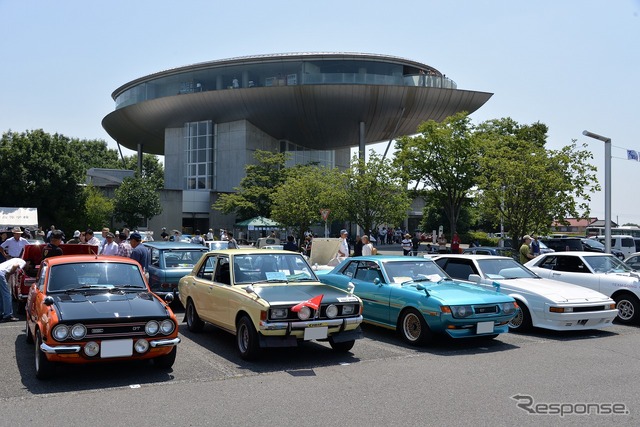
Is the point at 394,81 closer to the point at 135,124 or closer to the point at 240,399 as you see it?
the point at 135,124

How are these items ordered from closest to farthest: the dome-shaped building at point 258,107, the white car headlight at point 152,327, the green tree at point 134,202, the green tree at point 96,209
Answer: the white car headlight at point 152,327, the green tree at point 96,209, the green tree at point 134,202, the dome-shaped building at point 258,107

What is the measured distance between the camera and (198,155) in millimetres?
51750

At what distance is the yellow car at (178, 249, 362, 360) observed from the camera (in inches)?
289

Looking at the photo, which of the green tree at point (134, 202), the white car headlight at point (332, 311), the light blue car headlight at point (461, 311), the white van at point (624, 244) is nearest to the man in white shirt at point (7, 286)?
the white car headlight at point (332, 311)

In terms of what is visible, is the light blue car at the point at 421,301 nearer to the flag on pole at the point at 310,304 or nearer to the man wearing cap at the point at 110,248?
the flag on pole at the point at 310,304

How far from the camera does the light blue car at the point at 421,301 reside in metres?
8.47

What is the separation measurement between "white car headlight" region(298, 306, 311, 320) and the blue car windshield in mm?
2608

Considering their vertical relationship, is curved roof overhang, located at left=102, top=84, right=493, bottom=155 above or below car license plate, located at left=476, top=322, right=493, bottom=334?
above

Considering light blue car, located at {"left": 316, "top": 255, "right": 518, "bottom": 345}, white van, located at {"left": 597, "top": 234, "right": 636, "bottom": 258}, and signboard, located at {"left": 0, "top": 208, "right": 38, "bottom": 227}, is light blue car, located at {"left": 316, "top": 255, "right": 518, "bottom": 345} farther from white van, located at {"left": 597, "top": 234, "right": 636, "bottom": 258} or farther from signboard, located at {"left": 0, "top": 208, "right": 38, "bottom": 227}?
signboard, located at {"left": 0, "top": 208, "right": 38, "bottom": 227}

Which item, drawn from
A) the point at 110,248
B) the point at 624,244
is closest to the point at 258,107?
the point at 624,244

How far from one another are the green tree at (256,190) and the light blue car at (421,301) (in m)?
32.9

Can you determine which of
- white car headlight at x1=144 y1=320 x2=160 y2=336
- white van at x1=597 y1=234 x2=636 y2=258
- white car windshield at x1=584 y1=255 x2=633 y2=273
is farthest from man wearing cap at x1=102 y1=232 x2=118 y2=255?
white van at x1=597 y1=234 x2=636 y2=258

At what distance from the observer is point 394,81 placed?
148 feet

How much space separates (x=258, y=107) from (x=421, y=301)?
40.1 metres
